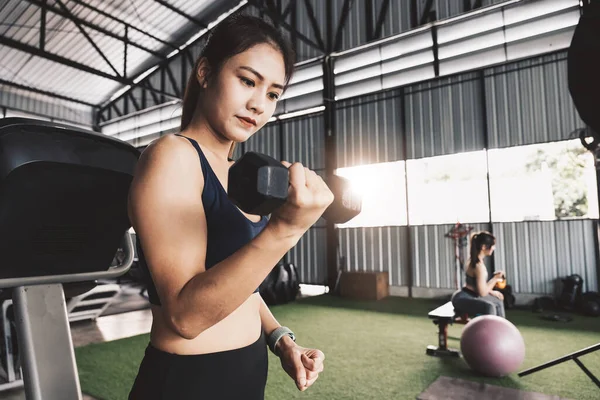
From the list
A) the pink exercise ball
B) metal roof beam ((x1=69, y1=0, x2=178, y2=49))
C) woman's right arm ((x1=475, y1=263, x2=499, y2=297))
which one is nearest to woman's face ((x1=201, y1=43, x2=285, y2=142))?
the pink exercise ball

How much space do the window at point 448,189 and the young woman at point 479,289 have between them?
2.58m

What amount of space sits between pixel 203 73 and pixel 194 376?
1.91 feet

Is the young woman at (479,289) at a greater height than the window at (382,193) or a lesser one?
lesser

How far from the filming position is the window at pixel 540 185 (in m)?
5.52

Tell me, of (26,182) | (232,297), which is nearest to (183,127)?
(26,182)

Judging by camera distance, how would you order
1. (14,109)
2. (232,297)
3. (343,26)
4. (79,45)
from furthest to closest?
(14,109) < (79,45) < (343,26) < (232,297)

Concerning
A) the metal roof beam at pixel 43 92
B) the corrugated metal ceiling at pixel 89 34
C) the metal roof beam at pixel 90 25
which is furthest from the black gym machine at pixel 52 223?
the metal roof beam at pixel 43 92

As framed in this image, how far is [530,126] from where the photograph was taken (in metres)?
5.59

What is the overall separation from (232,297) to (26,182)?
0.48 m

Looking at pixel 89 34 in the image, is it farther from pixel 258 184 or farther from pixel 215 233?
pixel 258 184

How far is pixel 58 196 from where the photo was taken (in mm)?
772

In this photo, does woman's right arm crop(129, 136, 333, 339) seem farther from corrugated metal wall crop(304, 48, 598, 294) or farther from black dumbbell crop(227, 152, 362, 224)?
corrugated metal wall crop(304, 48, 598, 294)

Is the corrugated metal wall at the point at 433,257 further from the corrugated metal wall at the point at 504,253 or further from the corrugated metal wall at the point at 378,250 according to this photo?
the corrugated metal wall at the point at 378,250

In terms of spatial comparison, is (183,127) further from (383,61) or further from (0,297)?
(383,61)
